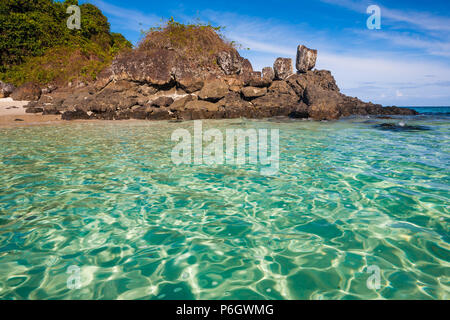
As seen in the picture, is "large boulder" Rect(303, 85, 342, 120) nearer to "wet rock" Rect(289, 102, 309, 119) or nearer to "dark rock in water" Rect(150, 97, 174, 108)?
"wet rock" Rect(289, 102, 309, 119)

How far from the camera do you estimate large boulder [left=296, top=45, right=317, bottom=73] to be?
1128 inches

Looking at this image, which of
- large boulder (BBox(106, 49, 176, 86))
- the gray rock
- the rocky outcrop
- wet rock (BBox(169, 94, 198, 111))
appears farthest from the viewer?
the gray rock

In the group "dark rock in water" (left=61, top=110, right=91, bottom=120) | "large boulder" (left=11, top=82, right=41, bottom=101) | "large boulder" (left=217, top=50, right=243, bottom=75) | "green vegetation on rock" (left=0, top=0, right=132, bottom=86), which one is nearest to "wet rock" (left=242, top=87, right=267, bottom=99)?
"large boulder" (left=217, top=50, right=243, bottom=75)

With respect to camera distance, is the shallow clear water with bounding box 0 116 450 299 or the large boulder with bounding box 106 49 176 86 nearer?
the shallow clear water with bounding box 0 116 450 299

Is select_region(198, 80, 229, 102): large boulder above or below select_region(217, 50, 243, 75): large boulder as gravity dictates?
below

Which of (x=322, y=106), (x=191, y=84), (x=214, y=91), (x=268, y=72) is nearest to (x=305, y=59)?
(x=268, y=72)

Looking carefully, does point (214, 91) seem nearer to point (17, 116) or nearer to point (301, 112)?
point (301, 112)

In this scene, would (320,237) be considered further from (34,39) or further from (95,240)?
(34,39)

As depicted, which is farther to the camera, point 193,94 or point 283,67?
point 283,67

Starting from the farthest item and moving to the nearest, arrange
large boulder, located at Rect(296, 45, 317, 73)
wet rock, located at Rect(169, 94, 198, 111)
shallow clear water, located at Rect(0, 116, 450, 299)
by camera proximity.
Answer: large boulder, located at Rect(296, 45, 317, 73), wet rock, located at Rect(169, 94, 198, 111), shallow clear water, located at Rect(0, 116, 450, 299)

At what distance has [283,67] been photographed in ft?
91.1

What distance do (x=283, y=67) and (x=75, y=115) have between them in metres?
21.2

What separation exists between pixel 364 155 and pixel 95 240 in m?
7.17

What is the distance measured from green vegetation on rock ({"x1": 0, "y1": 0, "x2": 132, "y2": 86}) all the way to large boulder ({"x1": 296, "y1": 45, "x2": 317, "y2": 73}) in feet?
66.4
